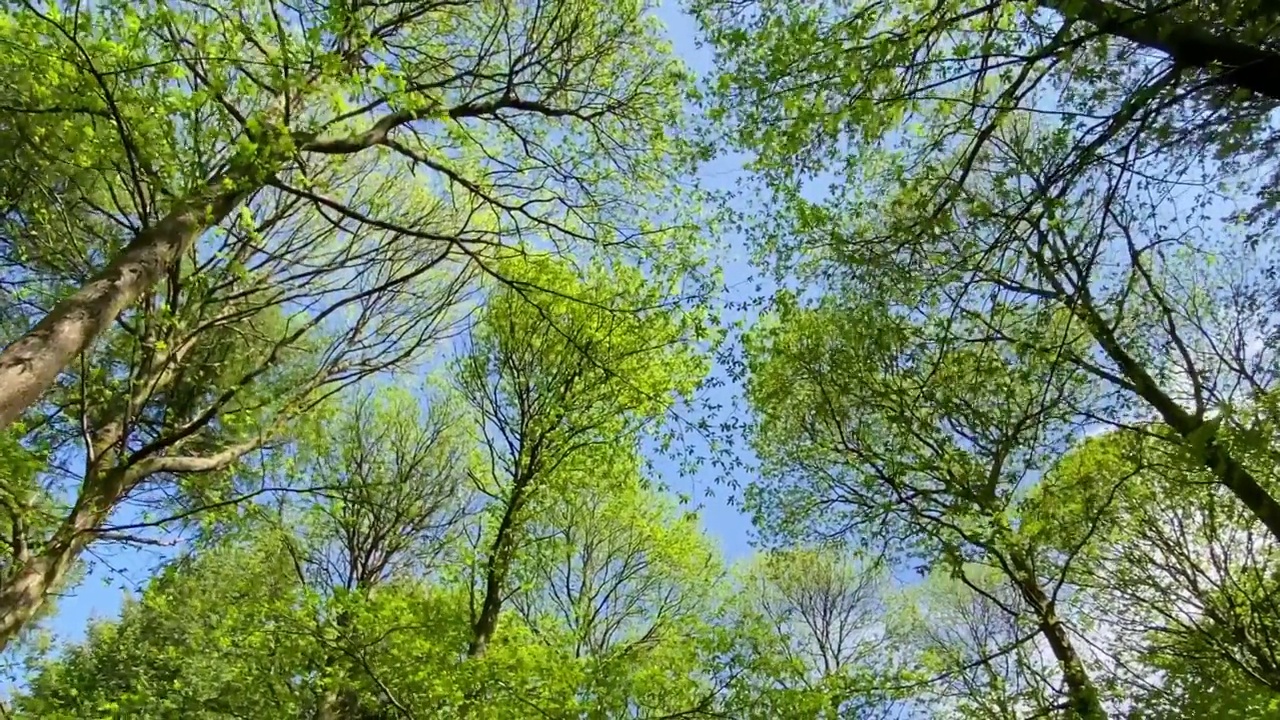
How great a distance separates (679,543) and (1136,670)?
22.2ft

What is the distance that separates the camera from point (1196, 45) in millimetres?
3299

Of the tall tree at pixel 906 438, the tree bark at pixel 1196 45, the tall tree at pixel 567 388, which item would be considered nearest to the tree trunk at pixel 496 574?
the tall tree at pixel 567 388

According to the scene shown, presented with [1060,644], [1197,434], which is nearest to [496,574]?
[1060,644]

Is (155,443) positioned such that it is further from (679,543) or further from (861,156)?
(679,543)

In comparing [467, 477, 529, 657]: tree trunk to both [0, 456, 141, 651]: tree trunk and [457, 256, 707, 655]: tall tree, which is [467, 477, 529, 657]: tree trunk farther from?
[0, 456, 141, 651]: tree trunk

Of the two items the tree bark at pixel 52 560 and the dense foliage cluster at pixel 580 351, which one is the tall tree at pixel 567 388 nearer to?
the dense foliage cluster at pixel 580 351

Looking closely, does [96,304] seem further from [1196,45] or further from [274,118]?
[1196,45]

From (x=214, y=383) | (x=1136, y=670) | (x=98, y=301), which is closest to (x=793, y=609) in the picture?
(x=1136, y=670)

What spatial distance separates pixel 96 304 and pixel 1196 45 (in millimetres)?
5557

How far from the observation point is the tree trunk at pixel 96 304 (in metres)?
3.50

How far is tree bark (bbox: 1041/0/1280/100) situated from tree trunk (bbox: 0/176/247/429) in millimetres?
4518

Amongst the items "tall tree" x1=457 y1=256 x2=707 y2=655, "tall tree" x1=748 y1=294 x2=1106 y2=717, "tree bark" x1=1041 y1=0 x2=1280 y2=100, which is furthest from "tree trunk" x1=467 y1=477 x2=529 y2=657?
"tree bark" x1=1041 y1=0 x2=1280 y2=100

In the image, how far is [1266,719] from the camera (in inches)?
193

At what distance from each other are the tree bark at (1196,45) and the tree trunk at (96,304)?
452 centimetres
